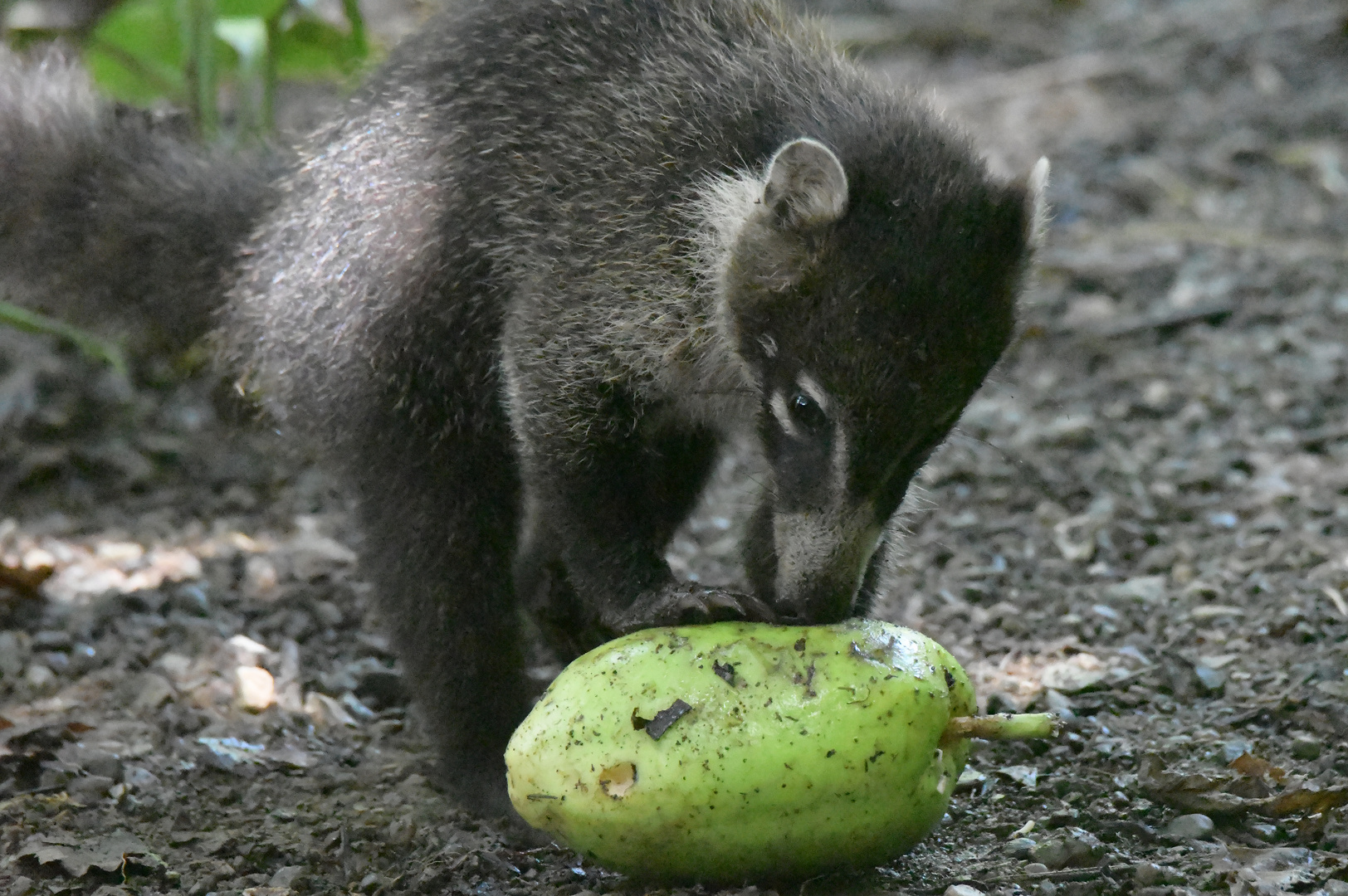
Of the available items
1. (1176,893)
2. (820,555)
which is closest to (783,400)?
(820,555)

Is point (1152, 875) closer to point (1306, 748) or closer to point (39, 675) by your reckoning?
point (1306, 748)

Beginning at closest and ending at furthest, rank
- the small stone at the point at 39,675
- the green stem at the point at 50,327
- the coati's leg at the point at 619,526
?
1. the coati's leg at the point at 619,526
2. the small stone at the point at 39,675
3. the green stem at the point at 50,327

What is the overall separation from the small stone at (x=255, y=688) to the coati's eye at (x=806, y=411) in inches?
97.7

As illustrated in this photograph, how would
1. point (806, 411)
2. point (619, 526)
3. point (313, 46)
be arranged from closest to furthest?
point (806, 411) → point (619, 526) → point (313, 46)

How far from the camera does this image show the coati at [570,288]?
4.40 m

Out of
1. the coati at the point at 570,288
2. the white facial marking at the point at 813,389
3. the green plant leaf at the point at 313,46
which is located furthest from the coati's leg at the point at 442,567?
the green plant leaf at the point at 313,46

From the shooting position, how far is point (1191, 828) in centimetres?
428

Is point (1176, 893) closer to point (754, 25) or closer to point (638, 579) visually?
point (638, 579)

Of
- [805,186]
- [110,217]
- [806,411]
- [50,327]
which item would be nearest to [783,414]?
[806,411]

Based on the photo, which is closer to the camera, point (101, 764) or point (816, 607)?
point (816, 607)

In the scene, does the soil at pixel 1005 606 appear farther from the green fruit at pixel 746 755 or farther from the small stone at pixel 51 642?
the green fruit at pixel 746 755

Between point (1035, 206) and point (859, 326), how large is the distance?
90 centimetres

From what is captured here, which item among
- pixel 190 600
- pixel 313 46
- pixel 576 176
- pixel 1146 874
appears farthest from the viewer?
pixel 313 46

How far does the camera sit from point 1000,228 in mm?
4523
